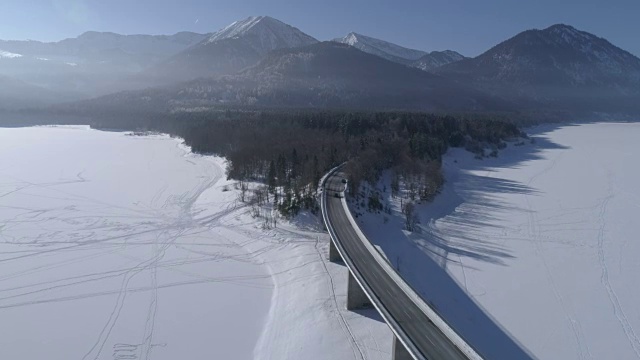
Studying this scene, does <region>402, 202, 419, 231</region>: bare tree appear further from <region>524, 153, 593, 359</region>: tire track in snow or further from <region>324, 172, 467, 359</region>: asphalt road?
<region>324, 172, 467, 359</region>: asphalt road

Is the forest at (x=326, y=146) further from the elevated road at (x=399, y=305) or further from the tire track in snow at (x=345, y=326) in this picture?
the elevated road at (x=399, y=305)

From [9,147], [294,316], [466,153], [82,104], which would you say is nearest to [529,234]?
[294,316]

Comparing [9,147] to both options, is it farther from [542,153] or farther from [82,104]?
[542,153]

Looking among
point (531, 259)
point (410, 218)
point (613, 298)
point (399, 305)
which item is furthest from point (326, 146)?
point (399, 305)

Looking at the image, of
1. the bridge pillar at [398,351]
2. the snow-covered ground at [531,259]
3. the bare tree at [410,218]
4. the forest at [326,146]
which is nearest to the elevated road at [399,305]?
the bridge pillar at [398,351]

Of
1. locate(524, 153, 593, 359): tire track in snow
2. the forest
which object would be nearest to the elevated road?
locate(524, 153, 593, 359): tire track in snow

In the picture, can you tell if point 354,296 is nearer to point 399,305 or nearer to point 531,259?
point 399,305
